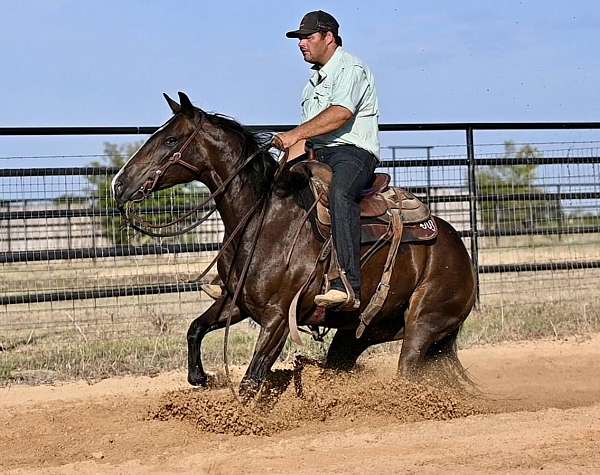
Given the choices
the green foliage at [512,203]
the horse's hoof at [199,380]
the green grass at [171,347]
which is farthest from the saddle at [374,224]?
the green foliage at [512,203]

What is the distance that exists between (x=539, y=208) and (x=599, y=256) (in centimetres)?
189

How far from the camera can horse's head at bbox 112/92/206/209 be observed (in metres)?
6.65

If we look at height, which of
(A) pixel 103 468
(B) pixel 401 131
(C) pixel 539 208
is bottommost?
(A) pixel 103 468

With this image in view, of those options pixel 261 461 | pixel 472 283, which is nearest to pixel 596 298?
pixel 472 283

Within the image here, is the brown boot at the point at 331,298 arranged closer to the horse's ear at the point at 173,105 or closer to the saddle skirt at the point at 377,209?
the saddle skirt at the point at 377,209

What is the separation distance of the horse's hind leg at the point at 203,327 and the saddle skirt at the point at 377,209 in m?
0.92

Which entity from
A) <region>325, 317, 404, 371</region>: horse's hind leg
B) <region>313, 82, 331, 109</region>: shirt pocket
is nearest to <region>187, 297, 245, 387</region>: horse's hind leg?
<region>325, 317, 404, 371</region>: horse's hind leg

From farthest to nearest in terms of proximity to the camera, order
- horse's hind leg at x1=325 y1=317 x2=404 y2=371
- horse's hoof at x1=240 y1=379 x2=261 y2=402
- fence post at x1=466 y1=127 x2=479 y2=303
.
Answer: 1. fence post at x1=466 y1=127 x2=479 y2=303
2. horse's hind leg at x1=325 y1=317 x2=404 y2=371
3. horse's hoof at x1=240 y1=379 x2=261 y2=402

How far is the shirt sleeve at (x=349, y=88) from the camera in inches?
276

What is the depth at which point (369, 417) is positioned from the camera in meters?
7.11

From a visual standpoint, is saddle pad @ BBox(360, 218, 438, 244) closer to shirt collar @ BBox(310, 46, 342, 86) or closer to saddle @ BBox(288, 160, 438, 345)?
saddle @ BBox(288, 160, 438, 345)

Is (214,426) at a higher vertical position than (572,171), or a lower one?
lower

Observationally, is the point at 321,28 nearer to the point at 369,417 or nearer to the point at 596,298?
the point at 369,417

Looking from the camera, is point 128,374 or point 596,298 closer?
point 128,374
